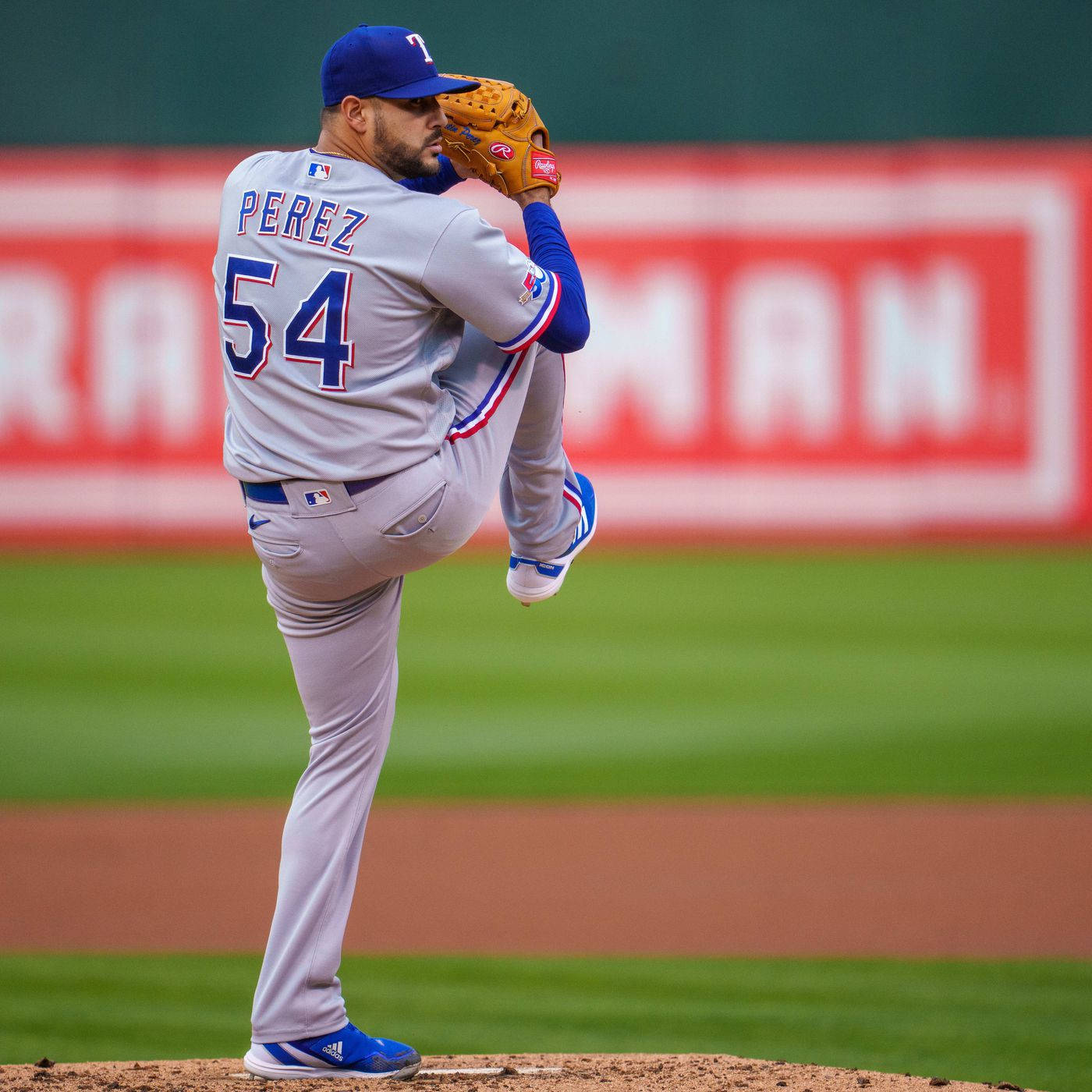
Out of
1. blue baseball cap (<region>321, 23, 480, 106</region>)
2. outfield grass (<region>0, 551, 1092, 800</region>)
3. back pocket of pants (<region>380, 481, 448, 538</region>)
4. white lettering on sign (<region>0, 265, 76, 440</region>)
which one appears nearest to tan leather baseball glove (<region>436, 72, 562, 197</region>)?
blue baseball cap (<region>321, 23, 480, 106</region>)

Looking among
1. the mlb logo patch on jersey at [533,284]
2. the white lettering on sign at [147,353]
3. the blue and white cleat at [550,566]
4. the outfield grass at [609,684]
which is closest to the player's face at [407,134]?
the mlb logo patch on jersey at [533,284]

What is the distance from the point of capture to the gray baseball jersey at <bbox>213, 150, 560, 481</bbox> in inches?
104

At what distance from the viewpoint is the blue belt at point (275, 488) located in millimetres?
2734

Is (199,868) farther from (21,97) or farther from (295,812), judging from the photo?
(21,97)

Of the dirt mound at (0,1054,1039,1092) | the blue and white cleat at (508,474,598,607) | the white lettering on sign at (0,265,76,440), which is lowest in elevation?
the dirt mound at (0,1054,1039,1092)

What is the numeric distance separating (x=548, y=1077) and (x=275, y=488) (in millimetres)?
1229

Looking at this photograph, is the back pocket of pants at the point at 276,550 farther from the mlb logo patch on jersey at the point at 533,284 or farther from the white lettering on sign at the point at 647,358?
the white lettering on sign at the point at 647,358

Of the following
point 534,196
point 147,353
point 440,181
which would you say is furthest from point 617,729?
point 147,353

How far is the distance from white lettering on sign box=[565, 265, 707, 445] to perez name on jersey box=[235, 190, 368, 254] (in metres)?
11.0

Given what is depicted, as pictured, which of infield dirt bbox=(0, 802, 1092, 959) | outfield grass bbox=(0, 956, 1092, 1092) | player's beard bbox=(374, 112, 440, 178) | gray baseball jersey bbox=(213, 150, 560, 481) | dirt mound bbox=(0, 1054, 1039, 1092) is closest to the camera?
gray baseball jersey bbox=(213, 150, 560, 481)

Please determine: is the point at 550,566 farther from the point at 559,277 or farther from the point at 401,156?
the point at 401,156

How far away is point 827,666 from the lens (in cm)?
930

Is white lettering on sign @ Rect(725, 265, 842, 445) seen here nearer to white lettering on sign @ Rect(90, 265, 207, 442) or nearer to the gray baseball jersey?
white lettering on sign @ Rect(90, 265, 207, 442)

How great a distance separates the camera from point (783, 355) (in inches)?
547
